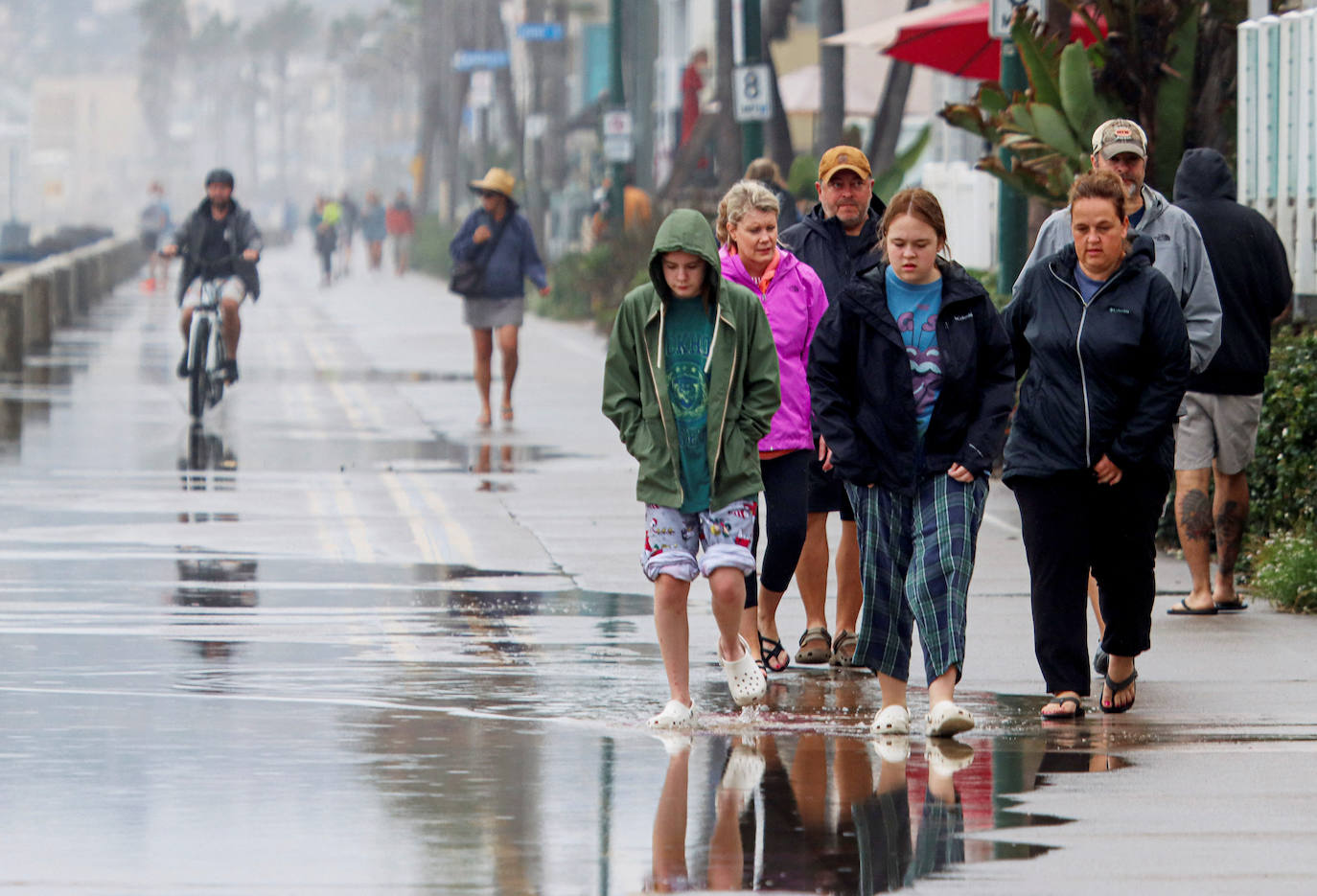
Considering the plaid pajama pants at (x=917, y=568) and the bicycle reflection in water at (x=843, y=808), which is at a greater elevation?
the plaid pajama pants at (x=917, y=568)

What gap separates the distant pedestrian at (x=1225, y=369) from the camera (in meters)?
10.6

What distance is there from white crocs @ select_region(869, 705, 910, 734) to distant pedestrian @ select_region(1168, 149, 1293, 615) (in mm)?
2777

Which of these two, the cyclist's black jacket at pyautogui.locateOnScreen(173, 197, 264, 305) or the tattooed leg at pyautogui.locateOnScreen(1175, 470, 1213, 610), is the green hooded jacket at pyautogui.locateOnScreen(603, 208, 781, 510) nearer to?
the tattooed leg at pyautogui.locateOnScreen(1175, 470, 1213, 610)

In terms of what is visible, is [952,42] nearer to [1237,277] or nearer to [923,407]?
[1237,277]

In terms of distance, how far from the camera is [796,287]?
9391 millimetres

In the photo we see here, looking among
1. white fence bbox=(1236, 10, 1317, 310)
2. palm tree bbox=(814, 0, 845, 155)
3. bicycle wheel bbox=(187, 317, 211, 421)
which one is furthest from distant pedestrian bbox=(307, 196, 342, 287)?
white fence bbox=(1236, 10, 1317, 310)

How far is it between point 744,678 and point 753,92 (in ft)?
50.0

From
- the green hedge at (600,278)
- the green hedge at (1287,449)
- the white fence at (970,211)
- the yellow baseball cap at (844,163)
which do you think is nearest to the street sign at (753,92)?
the white fence at (970,211)

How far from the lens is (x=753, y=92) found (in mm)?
23484

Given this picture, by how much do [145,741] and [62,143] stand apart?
7587 inches

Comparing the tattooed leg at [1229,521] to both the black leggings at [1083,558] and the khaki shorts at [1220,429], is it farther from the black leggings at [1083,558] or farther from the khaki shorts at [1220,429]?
the black leggings at [1083,558]

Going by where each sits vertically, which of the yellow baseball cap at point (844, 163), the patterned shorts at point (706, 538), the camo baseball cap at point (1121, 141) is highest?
the camo baseball cap at point (1121, 141)

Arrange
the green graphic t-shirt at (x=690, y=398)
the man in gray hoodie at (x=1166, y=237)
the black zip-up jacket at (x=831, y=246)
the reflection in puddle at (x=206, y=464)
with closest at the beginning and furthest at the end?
the green graphic t-shirt at (x=690, y=398), the man in gray hoodie at (x=1166, y=237), the black zip-up jacket at (x=831, y=246), the reflection in puddle at (x=206, y=464)

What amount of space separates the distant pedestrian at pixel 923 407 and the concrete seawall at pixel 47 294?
1834cm
